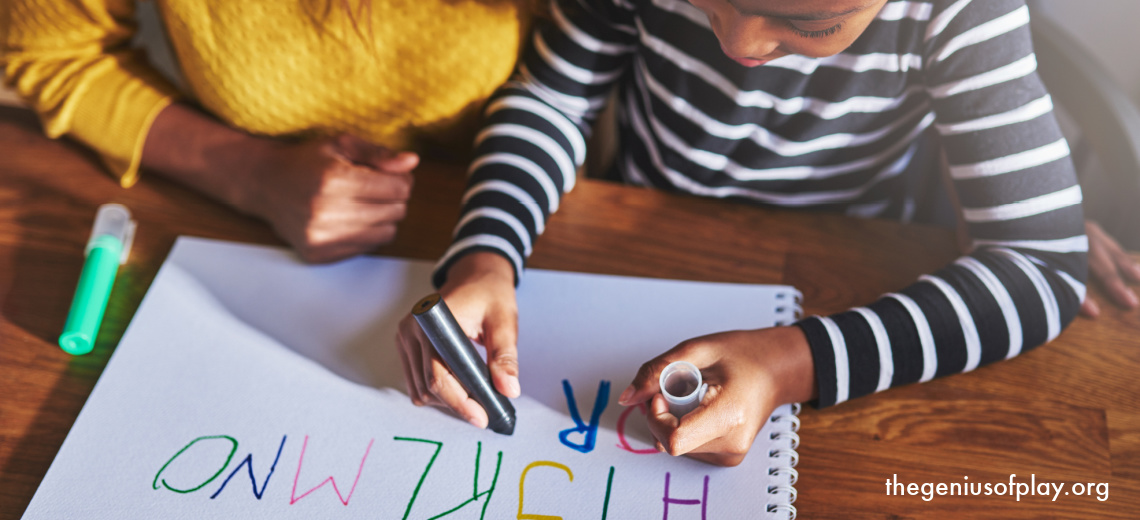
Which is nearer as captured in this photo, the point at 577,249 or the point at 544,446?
the point at 544,446

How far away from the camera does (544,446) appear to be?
0.44m

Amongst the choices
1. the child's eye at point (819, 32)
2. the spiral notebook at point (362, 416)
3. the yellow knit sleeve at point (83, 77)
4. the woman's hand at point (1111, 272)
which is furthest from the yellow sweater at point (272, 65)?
the woman's hand at point (1111, 272)

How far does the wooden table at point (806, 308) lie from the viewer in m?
0.43

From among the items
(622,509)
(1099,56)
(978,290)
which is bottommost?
(622,509)

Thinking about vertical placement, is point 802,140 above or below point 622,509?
above

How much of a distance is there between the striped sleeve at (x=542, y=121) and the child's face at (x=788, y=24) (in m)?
0.16

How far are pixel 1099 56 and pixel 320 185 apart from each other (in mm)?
804

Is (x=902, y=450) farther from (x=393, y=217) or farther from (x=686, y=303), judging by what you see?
(x=393, y=217)

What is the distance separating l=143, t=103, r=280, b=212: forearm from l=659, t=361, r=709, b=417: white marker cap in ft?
1.15

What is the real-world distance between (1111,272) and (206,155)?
0.69 metres

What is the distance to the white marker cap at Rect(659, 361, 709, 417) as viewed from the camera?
1.33ft

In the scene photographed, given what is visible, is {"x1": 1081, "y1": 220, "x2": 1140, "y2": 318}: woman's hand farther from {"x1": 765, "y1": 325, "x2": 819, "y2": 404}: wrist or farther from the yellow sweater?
the yellow sweater

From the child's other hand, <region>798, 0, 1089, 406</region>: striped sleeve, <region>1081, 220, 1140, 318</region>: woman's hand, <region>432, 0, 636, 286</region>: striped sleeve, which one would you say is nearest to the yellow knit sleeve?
the child's other hand

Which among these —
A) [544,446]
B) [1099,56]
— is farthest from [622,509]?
[1099,56]
